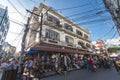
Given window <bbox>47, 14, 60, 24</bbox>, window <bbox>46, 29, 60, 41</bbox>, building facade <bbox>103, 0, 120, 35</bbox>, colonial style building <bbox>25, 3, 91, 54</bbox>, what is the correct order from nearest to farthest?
building facade <bbox>103, 0, 120, 35</bbox>
colonial style building <bbox>25, 3, 91, 54</bbox>
window <bbox>46, 29, 60, 41</bbox>
window <bbox>47, 14, 60, 24</bbox>

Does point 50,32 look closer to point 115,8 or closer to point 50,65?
point 50,65

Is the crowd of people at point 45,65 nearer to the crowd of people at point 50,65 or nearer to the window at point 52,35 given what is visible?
the crowd of people at point 50,65

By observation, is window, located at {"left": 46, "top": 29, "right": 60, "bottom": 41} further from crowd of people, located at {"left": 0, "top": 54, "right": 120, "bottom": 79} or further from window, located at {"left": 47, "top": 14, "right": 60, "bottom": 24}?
crowd of people, located at {"left": 0, "top": 54, "right": 120, "bottom": 79}

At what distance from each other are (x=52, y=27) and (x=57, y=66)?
9248 millimetres

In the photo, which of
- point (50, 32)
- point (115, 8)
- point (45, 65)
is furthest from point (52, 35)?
point (115, 8)

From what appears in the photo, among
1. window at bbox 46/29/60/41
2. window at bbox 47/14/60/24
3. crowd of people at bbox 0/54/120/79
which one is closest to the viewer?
crowd of people at bbox 0/54/120/79

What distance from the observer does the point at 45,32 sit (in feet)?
60.7

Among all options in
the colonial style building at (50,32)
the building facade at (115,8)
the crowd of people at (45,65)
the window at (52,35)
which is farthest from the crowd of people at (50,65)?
the building facade at (115,8)

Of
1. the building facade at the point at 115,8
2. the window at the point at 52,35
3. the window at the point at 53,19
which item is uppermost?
the window at the point at 53,19

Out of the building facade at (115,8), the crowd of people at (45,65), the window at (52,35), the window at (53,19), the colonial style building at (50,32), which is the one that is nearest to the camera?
the building facade at (115,8)

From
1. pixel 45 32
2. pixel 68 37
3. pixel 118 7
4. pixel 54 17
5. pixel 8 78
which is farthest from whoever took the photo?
pixel 68 37

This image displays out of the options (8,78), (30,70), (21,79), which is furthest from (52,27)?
(8,78)

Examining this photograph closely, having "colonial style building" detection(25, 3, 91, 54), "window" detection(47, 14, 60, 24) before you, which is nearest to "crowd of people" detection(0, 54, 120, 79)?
"colonial style building" detection(25, 3, 91, 54)

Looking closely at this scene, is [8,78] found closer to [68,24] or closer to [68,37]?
[68,37]
